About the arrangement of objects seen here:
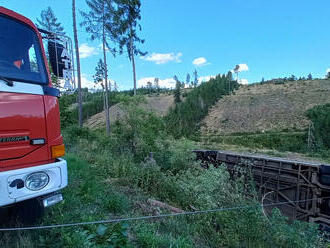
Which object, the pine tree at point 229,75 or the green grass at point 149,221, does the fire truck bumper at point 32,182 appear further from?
the pine tree at point 229,75

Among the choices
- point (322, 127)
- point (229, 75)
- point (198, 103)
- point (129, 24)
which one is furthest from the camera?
point (229, 75)

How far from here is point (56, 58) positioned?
2500 millimetres

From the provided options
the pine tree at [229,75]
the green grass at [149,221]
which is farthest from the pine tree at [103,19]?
the pine tree at [229,75]

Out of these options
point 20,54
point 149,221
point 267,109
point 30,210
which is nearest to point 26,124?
point 20,54

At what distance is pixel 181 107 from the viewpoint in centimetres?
4716

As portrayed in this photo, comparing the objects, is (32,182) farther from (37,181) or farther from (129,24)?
(129,24)

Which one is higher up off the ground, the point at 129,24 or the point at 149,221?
the point at 129,24

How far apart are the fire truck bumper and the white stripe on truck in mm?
712

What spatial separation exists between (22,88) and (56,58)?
83 centimetres

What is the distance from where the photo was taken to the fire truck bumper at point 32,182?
159 cm

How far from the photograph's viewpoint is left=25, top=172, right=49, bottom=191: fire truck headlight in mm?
1754

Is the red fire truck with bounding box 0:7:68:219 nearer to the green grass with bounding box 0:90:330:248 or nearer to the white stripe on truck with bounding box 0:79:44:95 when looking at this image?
the white stripe on truck with bounding box 0:79:44:95

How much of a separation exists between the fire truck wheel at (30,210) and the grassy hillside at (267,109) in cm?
3897

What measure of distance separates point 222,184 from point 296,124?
123ft
